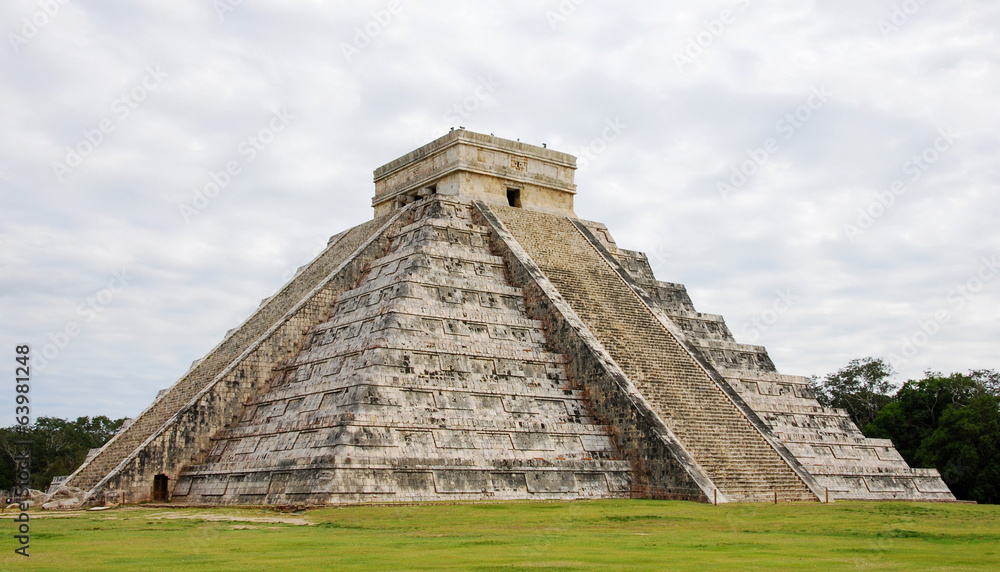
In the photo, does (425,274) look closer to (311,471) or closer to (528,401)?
(528,401)

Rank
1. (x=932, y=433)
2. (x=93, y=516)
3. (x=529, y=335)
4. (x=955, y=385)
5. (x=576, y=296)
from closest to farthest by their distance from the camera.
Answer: (x=93, y=516) → (x=529, y=335) → (x=576, y=296) → (x=932, y=433) → (x=955, y=385)

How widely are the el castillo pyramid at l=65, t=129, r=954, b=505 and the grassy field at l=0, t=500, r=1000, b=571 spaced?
128 centimetres

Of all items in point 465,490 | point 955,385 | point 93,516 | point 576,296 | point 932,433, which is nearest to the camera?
point 93,516

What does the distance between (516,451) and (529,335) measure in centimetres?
379

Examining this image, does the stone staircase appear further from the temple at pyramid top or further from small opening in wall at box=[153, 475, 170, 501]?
small opening in wall at box=[153, 475, 170, 501]

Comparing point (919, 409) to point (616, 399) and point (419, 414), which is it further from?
point (419, 414)

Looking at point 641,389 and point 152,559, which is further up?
point 641,389

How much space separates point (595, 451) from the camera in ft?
64.2

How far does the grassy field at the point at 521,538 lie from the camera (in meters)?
9.05

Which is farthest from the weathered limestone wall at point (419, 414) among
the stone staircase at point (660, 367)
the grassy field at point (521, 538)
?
the stone staircase at point (660, 367)

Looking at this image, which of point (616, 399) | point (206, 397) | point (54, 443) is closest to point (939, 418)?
point (616, 399)

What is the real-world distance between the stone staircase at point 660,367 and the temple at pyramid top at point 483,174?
1011mm

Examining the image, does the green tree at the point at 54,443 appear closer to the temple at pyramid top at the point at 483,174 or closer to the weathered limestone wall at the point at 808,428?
the temple at pyramid top at the point at 483,174

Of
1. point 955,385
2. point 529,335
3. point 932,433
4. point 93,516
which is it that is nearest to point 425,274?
point 529,335
